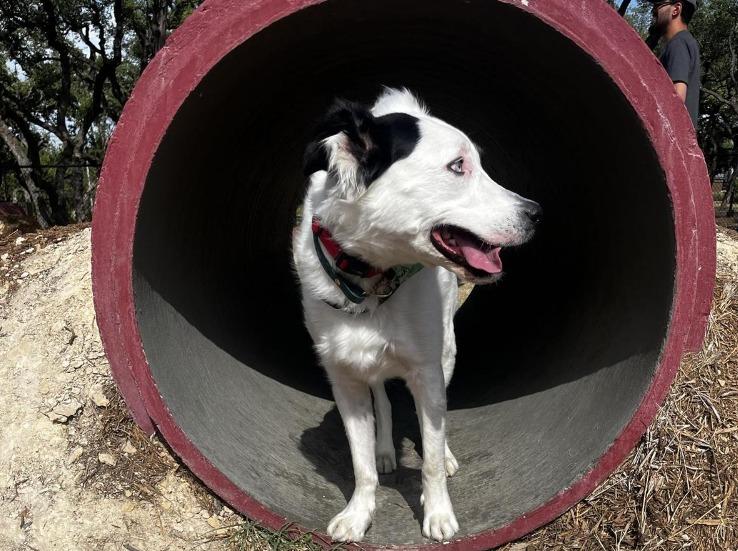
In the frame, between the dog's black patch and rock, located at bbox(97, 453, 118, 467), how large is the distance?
7.37 feet

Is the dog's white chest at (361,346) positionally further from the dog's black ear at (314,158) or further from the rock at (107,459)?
the rock at (107,459)

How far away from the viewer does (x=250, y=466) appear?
12.0 feet

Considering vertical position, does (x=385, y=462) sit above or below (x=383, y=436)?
below

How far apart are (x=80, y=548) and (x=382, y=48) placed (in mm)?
3682

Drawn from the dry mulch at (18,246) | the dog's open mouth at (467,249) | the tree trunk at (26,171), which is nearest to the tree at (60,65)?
the tree trunk at (26,171)

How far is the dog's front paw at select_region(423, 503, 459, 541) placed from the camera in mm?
3355

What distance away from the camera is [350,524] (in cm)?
343

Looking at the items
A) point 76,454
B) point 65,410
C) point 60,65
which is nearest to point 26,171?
point 60,65

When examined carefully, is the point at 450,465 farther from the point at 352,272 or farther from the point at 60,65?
the point at 60,65

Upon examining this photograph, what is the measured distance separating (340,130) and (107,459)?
249 cm

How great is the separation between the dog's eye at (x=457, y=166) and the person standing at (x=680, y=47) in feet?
8.18

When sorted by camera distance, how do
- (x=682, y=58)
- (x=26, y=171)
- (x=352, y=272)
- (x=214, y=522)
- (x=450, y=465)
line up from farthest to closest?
(x=26, y=171) → (x=682, y=58) → (x=450, y=465) → (x=214, y=522) → (x=352, y=272)

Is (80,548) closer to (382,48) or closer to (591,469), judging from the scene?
(591,469)

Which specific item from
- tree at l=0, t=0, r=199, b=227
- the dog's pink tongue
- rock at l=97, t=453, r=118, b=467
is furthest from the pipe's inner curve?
tree at l=0, t=0, r=199, b=227
